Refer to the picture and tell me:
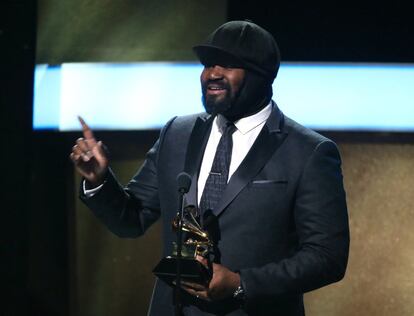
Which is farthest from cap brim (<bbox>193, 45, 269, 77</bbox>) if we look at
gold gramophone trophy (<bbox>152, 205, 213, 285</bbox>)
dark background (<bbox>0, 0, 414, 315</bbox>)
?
dark background (<bbox>0, 0, 414, 315</bbox>)

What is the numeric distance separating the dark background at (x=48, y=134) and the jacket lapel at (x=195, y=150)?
0.95 metres

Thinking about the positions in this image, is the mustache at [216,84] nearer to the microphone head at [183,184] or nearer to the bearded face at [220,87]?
the bearded face at [220,87]

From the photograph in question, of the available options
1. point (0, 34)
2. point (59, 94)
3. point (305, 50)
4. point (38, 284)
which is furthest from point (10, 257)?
point (305, 50)

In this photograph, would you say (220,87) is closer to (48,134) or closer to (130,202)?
(130,202)

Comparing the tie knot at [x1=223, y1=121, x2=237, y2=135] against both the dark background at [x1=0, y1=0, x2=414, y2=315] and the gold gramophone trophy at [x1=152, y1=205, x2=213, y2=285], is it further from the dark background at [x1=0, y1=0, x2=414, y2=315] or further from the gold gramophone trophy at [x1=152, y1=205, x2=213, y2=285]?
the dark background at [x1=0, y1=0, x2=414, y2=315]

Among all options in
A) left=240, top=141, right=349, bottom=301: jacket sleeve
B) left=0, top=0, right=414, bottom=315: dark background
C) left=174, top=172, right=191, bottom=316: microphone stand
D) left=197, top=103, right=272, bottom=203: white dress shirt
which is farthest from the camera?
left=0, top=0, right=414, bottom=315: dark background

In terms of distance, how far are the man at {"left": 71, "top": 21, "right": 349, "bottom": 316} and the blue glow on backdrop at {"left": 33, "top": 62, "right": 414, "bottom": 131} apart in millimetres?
977

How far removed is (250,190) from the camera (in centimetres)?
166

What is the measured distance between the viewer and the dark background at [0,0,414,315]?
2633mm

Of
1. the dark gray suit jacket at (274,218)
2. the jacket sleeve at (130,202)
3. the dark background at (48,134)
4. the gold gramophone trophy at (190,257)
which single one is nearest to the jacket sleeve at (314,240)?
the dark gray suit jacket at (274,218)

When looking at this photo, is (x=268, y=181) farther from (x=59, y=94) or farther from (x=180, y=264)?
(x=59, y=94)

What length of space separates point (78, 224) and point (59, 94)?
1.76 feet

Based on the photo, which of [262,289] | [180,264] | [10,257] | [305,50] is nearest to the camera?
[180,264]

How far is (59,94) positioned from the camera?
9.66 ft
